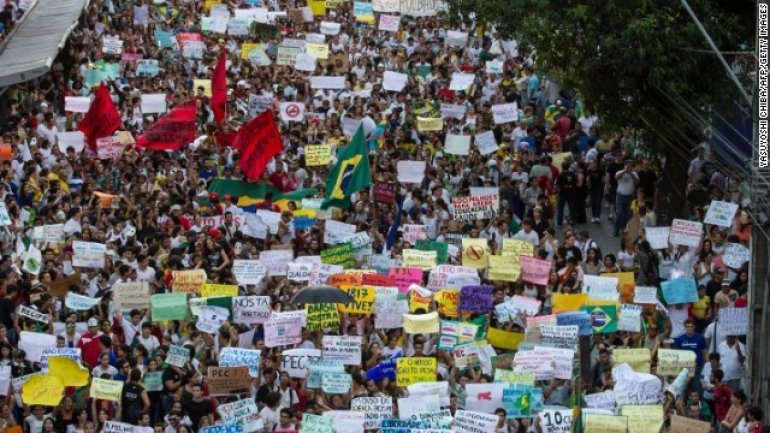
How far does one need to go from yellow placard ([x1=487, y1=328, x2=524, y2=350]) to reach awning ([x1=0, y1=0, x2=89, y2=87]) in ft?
47.1

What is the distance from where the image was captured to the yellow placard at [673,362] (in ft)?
72.9

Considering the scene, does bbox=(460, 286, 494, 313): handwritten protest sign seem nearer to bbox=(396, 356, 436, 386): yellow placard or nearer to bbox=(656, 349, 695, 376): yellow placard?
bbox=(396, 356, 436, 386): yellow placard

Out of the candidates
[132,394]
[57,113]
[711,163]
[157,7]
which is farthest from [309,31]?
[132,394]

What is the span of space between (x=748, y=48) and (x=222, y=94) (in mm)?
9096

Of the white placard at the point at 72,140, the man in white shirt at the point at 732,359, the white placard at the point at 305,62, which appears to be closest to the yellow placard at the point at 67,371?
the man in white shirt at the point at 732,359

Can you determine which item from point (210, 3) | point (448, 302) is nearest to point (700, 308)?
point (448, 302)

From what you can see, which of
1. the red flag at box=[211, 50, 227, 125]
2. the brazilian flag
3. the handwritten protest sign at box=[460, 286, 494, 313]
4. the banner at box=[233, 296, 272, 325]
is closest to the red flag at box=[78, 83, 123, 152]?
the red flag at box=[211, 50, 227, 125]

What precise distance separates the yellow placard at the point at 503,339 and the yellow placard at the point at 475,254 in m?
2.32

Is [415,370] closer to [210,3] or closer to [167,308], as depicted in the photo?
[167,308]

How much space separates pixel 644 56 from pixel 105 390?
28.2 feet

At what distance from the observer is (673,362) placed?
22.2 m

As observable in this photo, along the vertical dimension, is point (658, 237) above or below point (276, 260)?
above

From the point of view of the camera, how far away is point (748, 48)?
89.8 feet

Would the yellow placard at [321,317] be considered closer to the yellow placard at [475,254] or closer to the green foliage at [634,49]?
the yellow placard at [475,254]
